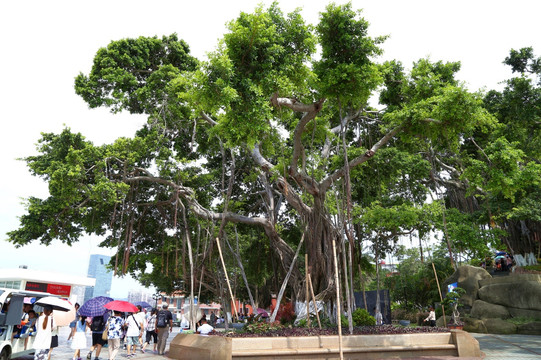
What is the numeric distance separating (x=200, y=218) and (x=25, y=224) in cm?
653

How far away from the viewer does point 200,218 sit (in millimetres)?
15547

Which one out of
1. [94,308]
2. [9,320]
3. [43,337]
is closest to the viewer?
[43,337]

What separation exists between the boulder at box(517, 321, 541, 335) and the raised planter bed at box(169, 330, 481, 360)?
24.1 ft

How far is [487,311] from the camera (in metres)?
15.6

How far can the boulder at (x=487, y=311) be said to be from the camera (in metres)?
15.3

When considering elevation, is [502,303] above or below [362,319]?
above

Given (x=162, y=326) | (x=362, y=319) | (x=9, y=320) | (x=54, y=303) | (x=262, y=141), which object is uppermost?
(x=262, y=141)

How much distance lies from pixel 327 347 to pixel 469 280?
41.8 ft

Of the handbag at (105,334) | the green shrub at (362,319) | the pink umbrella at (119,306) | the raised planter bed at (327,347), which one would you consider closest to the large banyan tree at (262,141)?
the green shrub at (362,319)

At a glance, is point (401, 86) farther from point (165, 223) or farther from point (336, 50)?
point (165, 223)

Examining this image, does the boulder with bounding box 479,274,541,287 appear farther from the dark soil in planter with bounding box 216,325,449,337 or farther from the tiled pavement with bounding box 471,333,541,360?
the dark soil in planter with bounding box 216,325,449,337

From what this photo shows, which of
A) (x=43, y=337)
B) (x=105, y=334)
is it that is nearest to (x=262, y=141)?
(x=105, y=334)

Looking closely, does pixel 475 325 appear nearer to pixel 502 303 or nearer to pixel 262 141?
pixel 502 303

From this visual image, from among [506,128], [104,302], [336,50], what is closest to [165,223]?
[104,302]
